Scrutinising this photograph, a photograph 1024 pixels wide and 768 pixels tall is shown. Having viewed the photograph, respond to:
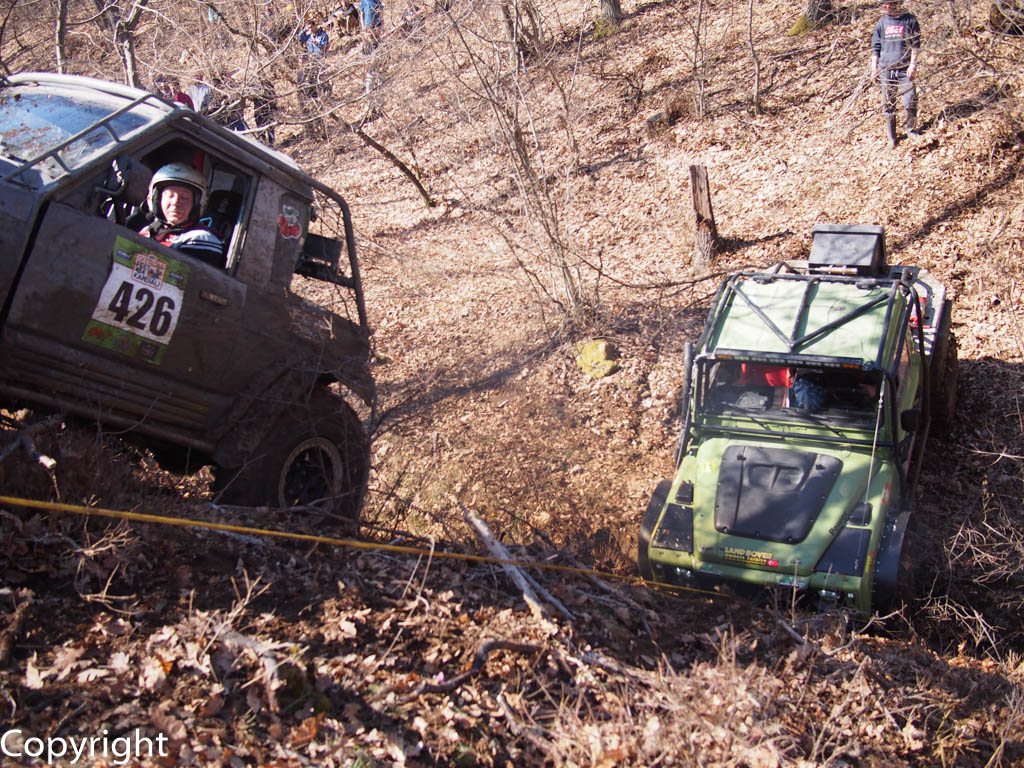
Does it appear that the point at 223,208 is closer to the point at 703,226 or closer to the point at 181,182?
the point at 181,182

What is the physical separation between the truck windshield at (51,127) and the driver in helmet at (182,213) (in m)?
0.39

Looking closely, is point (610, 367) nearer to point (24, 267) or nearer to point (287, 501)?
point (287, 501)

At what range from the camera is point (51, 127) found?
4.45 metres

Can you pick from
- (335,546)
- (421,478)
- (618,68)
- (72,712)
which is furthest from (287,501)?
(618,68)

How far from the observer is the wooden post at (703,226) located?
10898 mm

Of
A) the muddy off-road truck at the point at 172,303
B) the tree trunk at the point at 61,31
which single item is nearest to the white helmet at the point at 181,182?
the muddy off-road truck at the point at 172,303

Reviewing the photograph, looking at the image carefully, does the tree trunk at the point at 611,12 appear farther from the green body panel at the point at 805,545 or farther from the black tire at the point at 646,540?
the black tire at the point at 646,540

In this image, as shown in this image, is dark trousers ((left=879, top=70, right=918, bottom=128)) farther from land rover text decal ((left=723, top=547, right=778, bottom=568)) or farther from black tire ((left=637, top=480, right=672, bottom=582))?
land rover text decal ((left=723, top=547, right=778, bottom=568))

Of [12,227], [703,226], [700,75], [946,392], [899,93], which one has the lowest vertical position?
[946,392]

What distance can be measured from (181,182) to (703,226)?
780 cm

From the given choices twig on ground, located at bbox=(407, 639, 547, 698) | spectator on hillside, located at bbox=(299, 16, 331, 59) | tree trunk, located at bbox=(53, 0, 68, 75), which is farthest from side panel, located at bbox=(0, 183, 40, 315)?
spectator on hillside, located at bbox=(299, 16, 331, 59)

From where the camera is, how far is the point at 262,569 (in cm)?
407

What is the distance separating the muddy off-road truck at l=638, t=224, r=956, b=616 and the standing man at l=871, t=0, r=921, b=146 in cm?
606

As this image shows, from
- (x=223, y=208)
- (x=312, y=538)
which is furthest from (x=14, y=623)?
(x=223, y=208)
